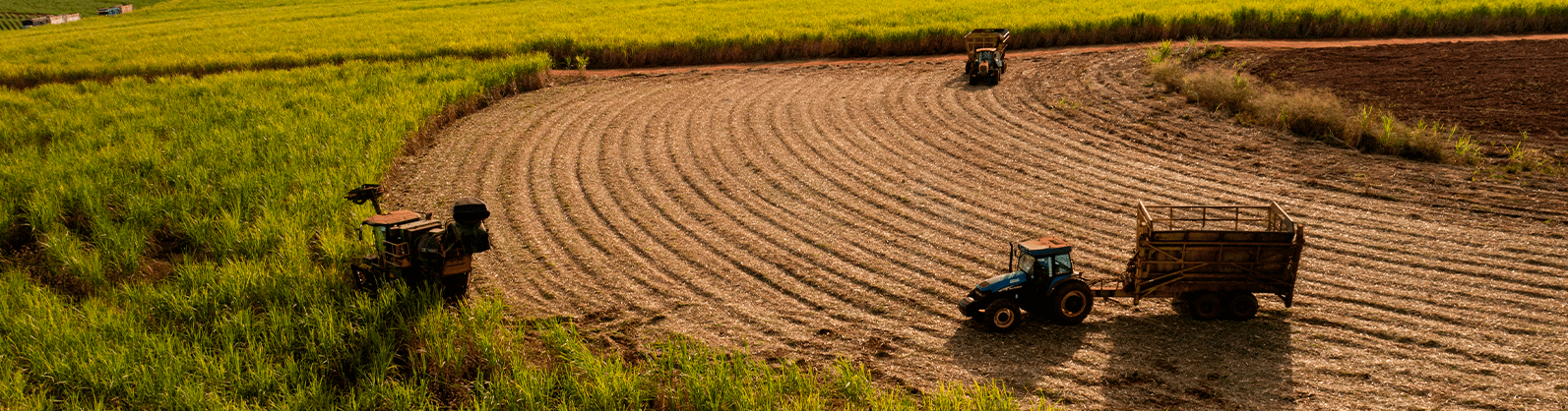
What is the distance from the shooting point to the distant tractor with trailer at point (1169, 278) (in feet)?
25.2

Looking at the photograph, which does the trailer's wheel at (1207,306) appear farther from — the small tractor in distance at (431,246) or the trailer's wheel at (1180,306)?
the small tractor in distance at (431,246)

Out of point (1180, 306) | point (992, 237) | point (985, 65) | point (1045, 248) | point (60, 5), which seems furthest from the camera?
point (60, 5)

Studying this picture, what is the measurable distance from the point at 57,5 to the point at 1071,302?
223ft

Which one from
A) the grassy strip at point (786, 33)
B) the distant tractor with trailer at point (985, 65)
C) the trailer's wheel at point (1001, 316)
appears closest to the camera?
the trailer's wheel at point (1001, 316)

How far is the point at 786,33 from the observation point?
24531mm

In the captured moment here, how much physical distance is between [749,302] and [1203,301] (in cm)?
400

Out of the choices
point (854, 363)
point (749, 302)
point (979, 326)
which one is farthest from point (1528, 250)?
point (749, 302)

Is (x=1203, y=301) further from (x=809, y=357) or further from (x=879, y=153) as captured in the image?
(x=879, y=153)

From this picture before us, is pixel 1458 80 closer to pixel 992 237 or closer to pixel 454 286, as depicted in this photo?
pixel 992 237

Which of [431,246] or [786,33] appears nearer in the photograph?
[431,246]

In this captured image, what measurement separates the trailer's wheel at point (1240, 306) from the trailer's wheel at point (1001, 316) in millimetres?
1810

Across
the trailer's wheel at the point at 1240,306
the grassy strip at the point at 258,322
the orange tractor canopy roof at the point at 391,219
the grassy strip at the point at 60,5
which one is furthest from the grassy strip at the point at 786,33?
A: the grassy strip at the point at 60,5

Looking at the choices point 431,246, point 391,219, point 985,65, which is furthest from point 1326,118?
point 391,219

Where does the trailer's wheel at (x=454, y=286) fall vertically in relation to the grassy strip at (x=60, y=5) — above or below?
below
